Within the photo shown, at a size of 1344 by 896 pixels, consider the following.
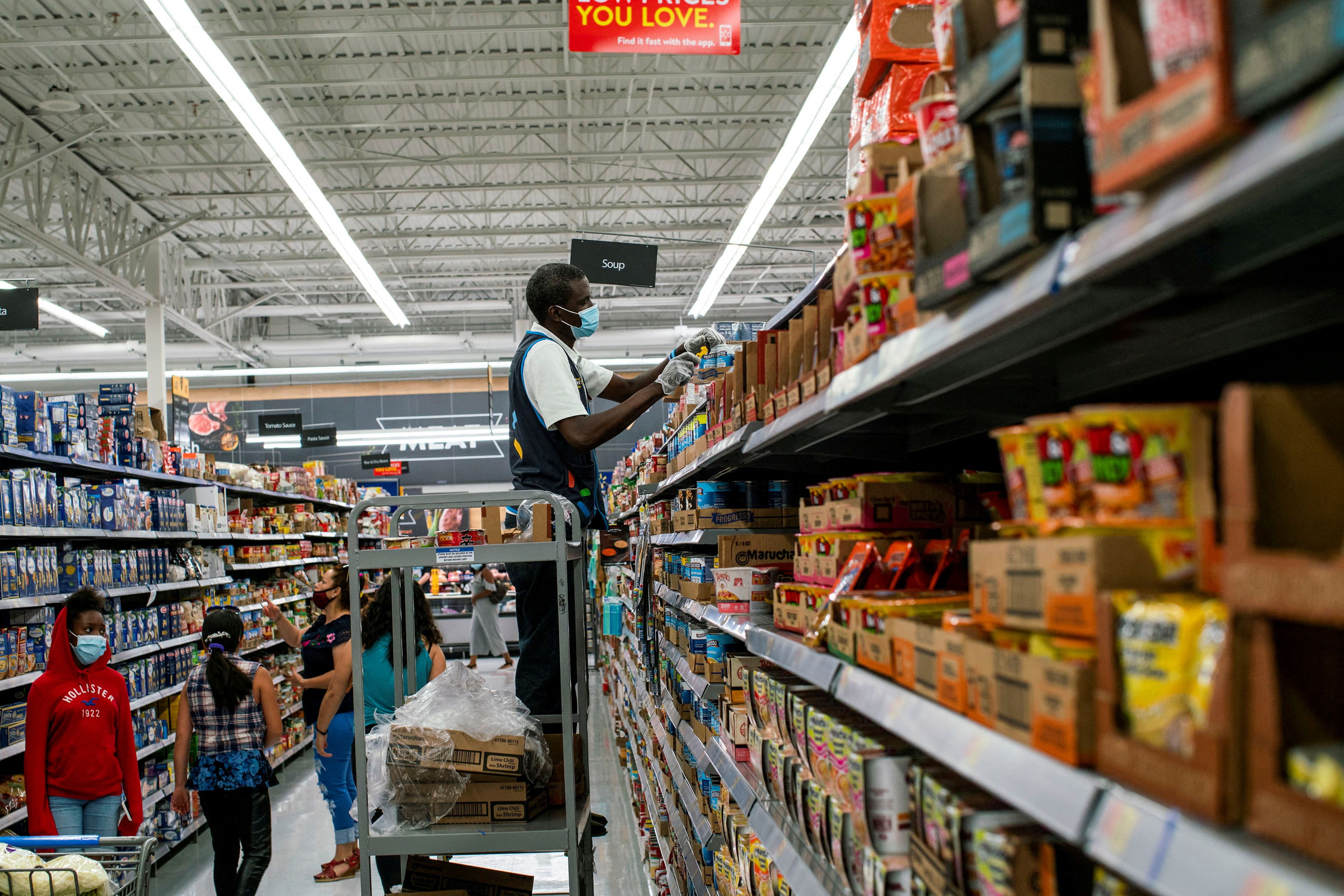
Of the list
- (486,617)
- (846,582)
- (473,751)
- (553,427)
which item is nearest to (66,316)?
(486,617)

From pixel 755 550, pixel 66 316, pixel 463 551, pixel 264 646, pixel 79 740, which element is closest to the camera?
pixel 463 551

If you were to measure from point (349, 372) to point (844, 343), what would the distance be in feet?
67.4

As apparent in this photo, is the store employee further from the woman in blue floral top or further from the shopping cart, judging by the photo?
the woman in blue floral top

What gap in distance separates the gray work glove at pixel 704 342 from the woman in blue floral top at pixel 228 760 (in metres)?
2.98

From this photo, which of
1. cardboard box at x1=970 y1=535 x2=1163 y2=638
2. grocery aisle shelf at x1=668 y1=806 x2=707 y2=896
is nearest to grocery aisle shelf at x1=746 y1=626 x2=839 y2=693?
cardboard box at x1=970 y1=535 x2=1163 y2=638

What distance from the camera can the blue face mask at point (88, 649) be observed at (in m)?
4.66

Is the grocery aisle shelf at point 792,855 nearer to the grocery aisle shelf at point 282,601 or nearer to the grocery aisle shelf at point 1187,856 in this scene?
the grocery aisle shelf at point 1187,856

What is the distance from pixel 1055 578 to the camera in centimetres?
95

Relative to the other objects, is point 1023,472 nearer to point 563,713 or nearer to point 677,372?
point 563,713

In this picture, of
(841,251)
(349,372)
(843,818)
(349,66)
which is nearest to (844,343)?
(841,251)

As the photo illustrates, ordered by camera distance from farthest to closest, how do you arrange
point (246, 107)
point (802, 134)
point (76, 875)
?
point (802, 134) < point (246, 107) < point (76, 875)

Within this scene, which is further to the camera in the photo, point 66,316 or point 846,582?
point 66,316

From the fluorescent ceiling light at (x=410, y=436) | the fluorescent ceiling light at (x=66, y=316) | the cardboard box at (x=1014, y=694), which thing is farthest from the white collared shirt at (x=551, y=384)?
the fluorescent ceiling light at (x=410, y=436)

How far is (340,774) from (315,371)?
1594cm
